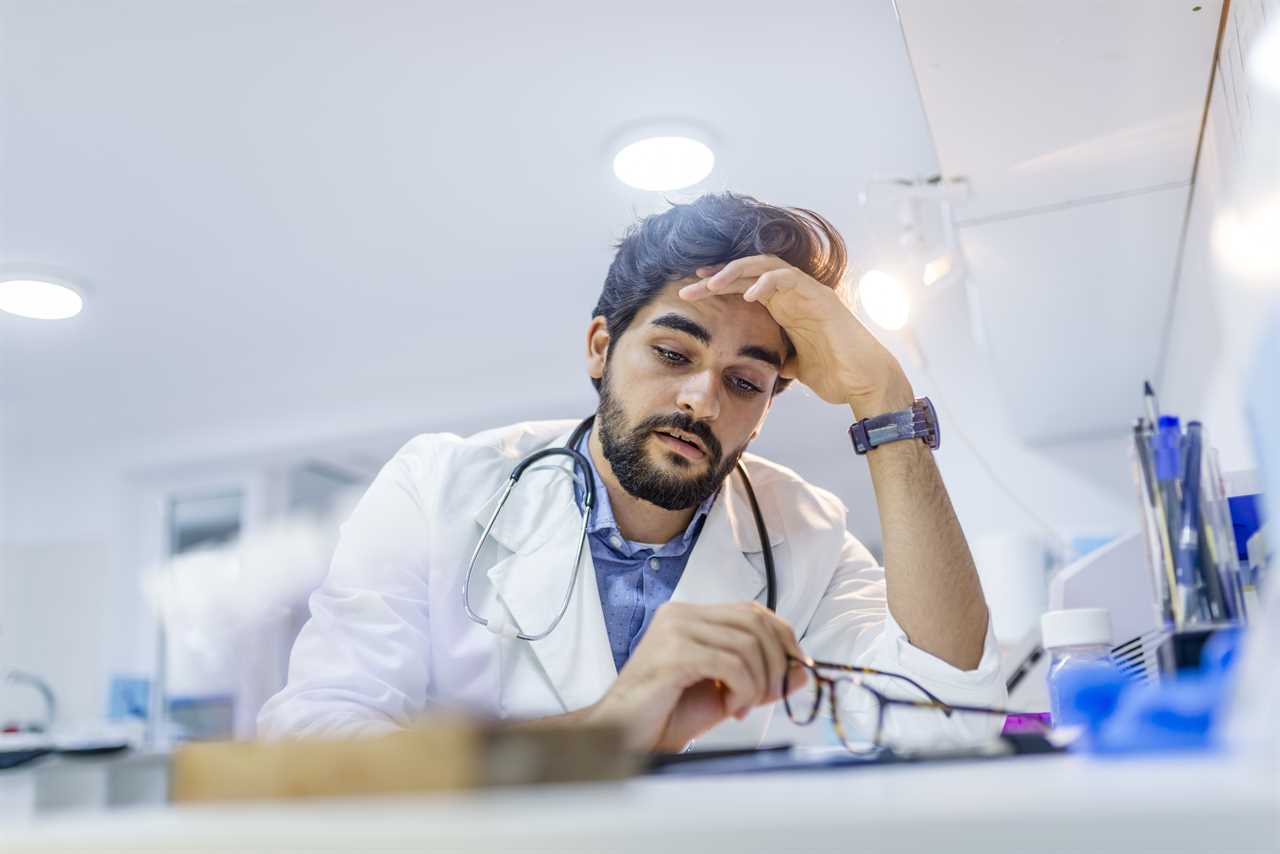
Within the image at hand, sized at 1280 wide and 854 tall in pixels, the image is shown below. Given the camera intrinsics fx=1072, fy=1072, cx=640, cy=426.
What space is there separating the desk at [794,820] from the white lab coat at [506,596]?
0.66 m

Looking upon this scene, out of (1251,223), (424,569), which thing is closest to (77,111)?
(424,569)

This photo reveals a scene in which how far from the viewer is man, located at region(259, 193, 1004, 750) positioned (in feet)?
3.80

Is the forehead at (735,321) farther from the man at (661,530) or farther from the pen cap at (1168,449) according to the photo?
the pen cap at (1168,449)

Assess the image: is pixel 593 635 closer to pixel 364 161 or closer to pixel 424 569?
pixel 424 569

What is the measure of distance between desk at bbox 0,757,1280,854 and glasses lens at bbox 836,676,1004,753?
19 centimetres

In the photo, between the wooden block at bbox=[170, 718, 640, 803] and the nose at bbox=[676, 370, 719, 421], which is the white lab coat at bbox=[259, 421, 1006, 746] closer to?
the nose at bbox=[676, 370, 719, 421]

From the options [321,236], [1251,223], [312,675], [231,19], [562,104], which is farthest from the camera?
[321,236]

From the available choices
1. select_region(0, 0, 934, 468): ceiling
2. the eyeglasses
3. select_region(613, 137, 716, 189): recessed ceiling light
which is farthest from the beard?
select_region(613, 137, 716, 189): recessed ceiling light

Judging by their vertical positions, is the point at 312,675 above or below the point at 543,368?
below

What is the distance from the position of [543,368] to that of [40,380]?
1637 millimetres

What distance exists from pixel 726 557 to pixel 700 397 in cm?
22

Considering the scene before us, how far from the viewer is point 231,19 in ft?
5.76

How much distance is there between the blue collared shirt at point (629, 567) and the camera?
52.4 inches

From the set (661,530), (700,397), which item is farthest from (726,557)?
(700,397)
